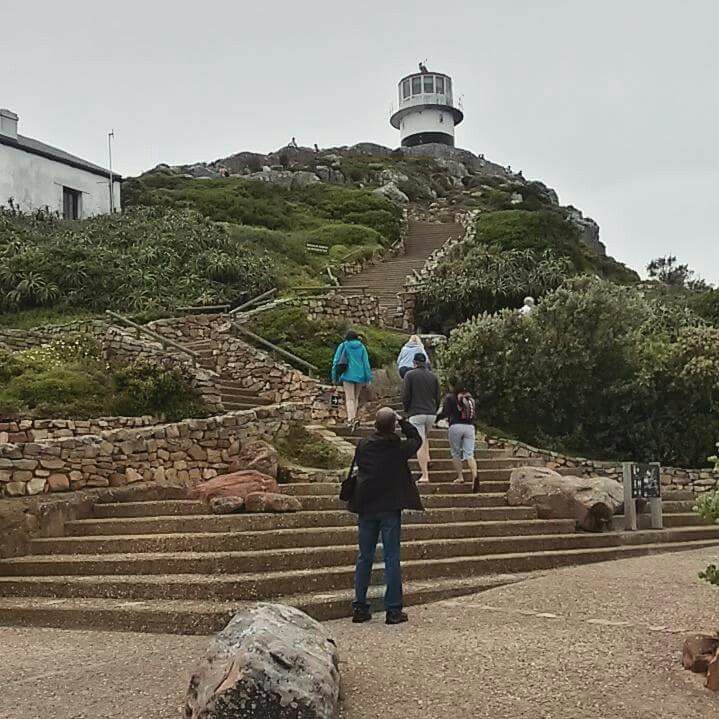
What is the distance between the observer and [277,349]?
16.3 metres

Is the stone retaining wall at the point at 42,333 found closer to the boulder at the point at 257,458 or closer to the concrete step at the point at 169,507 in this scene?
the boulder at the point at 257,458

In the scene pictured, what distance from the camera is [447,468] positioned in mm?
11023

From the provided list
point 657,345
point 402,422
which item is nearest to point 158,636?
point 402,422

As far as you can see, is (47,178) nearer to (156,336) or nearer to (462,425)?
(156,336)

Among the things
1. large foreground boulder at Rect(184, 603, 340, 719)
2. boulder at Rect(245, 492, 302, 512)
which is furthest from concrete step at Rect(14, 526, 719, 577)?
large foreground boulder at Rect(184, 603, 340, 719)

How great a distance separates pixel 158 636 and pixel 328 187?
41668 mm

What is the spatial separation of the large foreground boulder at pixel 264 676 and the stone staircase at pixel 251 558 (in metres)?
1.80

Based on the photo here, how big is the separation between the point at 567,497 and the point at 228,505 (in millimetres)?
4048

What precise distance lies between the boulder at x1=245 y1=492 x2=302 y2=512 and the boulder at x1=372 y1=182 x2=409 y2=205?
38.0m

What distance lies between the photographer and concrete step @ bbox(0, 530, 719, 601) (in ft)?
20.5

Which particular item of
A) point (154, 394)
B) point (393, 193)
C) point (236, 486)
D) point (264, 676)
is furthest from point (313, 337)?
point (393, 193)

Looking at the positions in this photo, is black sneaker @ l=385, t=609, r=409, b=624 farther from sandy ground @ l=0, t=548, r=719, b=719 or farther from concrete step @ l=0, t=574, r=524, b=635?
concrete step @ l=0, t=574, r=524, b=635

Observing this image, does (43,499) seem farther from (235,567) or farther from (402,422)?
(402,422)

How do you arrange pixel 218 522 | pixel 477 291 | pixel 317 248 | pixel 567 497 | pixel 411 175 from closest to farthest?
pixel 218 522 → pixel 567 497 → pixel 477 291 → pixel 317 248 → pixel 411 175
